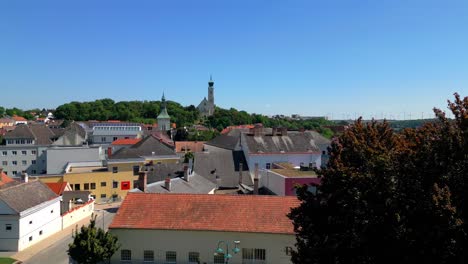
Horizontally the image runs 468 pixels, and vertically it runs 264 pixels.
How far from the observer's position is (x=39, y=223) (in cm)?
3412

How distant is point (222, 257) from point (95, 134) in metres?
74.3

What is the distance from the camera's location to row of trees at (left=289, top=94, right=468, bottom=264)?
42.0 feet

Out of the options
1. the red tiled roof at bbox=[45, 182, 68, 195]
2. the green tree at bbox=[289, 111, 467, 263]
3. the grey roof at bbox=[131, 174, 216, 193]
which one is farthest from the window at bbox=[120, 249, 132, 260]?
the red tiled roof at bbox=[45, 182, 68, 195]

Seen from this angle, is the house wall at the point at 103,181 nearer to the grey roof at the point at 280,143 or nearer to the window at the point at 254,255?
the grey roof at the point at 280,143

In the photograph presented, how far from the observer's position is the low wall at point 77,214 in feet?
129

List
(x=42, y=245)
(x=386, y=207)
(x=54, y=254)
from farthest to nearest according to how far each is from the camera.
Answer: (x=42, y=245), (x=54, y=254), (x=386, y=207)

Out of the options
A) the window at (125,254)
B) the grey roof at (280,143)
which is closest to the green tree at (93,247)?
the window at (125,254)

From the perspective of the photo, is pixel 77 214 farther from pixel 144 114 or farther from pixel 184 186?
pixel 144 114

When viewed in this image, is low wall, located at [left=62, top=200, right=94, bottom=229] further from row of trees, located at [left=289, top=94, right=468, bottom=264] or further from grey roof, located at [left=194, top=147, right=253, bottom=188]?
row of trees, located at [left=289, top=94, right=468, bottom=264]

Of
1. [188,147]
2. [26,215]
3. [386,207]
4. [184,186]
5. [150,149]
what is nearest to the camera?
[386,207]

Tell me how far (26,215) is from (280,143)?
1347 inches

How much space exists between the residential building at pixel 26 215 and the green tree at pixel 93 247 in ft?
34.5

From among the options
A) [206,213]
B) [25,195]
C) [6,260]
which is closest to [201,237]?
[206,213]

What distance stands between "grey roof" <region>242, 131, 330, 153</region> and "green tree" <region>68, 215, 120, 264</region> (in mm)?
32054
